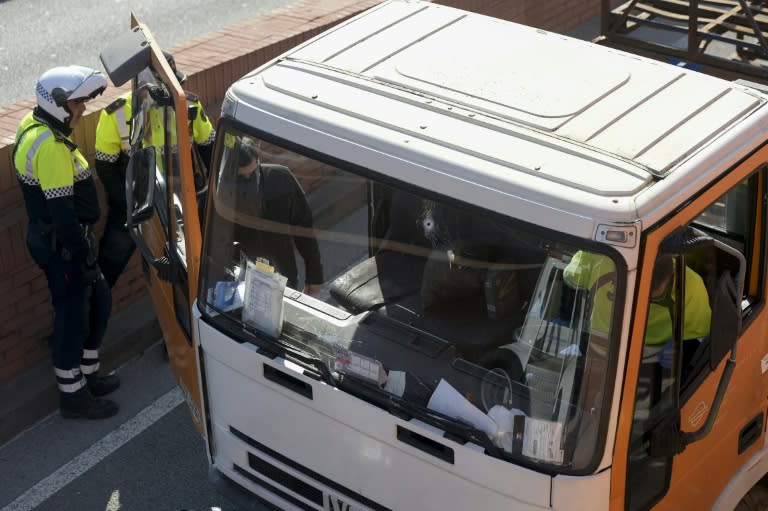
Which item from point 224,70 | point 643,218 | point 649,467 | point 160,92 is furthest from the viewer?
point 224,70

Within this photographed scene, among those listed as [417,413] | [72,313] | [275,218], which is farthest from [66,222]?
[417,413]

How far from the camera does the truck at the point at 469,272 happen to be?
11.9 feet

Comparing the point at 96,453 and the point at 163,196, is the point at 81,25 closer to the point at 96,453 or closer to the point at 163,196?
the point at 96,453

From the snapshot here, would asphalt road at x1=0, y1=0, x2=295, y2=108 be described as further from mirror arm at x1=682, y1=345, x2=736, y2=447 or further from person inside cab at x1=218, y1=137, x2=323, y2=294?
mirror arm at x1=682, y1=345, x2=736, y2=447

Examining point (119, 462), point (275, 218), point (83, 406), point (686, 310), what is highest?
point (275, 218)

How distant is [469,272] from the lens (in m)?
4.15

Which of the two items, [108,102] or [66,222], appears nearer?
[66,222]

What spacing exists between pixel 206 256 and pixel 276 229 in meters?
0.33

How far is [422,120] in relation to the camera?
13.0 ft

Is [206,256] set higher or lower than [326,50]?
lower

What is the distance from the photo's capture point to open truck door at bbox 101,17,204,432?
455cm

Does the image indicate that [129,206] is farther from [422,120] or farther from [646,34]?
[646,34]

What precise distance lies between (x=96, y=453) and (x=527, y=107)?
3.32m

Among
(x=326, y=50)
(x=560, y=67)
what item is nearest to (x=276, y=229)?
(x=326, y=50)
